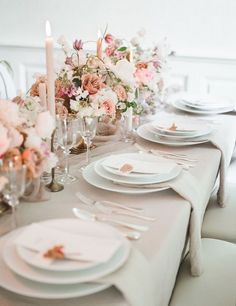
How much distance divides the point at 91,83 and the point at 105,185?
37 centimetres

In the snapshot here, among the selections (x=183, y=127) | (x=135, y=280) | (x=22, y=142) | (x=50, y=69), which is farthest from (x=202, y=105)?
(x=135, y=280)

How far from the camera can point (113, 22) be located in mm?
3654

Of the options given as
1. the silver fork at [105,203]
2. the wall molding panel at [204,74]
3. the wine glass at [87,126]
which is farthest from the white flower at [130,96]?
the wall molding panel at [204,74]

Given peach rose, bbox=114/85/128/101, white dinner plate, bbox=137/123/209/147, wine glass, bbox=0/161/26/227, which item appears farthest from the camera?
white dinner plate, bbox=137/123/209/147

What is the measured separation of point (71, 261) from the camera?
808 millimetres

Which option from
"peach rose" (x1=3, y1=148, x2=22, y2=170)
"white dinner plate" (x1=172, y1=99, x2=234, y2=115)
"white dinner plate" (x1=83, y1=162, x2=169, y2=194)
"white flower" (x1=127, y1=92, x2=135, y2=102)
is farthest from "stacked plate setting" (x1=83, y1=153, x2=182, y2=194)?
"white dinner plate" (x1=172, y1=99, x2=234, y2=115)

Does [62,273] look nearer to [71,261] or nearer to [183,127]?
[71,261]

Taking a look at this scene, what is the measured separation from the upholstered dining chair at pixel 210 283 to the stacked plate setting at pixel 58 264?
1.52 feet

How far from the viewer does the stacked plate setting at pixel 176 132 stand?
5.52ft

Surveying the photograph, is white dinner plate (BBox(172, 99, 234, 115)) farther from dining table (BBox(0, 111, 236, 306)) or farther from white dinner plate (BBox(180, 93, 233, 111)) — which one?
dining table (BBox(0, 111, 236, 306))

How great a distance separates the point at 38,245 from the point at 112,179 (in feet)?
1.43

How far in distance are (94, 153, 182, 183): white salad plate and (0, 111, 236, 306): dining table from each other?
38 millimetres

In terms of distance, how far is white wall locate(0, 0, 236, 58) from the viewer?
11.1 ft

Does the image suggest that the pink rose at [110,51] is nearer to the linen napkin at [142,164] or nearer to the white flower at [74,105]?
the white flower at [74,105]
